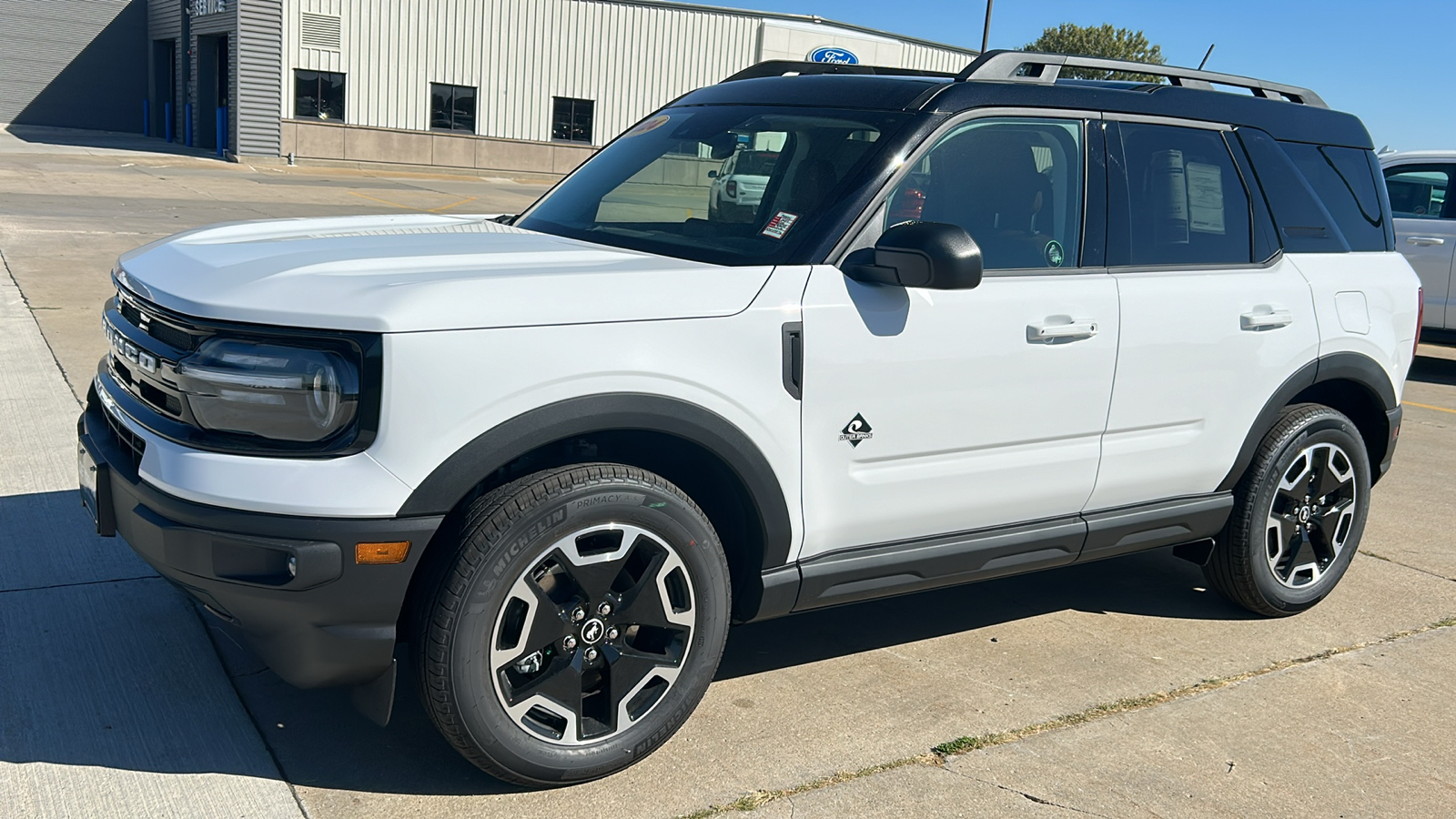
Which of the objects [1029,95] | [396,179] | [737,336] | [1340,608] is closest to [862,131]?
[1029,95]

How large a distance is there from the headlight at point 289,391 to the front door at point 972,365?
120 cm

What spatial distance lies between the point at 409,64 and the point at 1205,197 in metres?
31.3

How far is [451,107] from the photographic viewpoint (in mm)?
33625

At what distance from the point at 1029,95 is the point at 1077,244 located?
1.62 feet

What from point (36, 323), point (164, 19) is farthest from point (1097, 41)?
point (36, 323)

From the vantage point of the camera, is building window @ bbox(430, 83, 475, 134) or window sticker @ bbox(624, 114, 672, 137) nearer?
window sticker @ bbox(624, 114, 672, 137)

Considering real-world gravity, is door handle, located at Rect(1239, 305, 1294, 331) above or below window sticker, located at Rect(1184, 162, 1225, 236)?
below

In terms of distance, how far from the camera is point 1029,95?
12.6ft

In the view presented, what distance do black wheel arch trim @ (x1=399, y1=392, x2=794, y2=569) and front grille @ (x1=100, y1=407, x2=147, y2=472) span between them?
2.46ft

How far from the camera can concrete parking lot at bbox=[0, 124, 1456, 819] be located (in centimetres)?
310

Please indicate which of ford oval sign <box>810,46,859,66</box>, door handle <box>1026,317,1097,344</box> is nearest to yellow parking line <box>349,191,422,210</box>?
ford oval sign <box>810,46,859,66</box>

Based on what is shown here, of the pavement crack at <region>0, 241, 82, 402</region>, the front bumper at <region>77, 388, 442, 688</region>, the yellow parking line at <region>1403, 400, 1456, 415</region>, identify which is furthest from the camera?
the yellow parking line at <region>1403, 400, 1456, 415</region>

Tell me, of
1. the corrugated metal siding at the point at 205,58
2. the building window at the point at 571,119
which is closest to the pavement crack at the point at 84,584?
the corrugated metal siding at the point at 205,58

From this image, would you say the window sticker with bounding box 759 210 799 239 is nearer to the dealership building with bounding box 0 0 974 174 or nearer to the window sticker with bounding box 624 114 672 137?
the window sticker with bounding box 624 114 672 137
